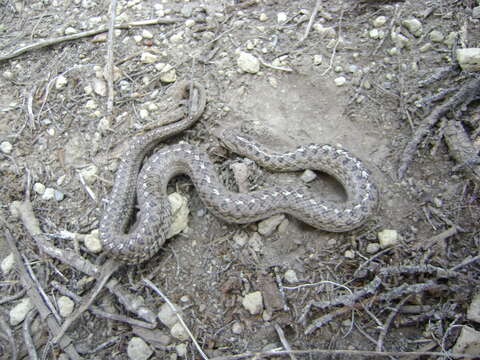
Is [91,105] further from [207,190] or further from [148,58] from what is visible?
[207,190]

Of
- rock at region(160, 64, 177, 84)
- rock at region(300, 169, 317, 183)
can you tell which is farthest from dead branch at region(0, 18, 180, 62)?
rock at region(300, 169, 317, 183)

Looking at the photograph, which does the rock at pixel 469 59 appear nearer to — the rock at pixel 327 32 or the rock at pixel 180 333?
the rock at pixel 327 32

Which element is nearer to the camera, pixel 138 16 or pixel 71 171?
pixel 71 171

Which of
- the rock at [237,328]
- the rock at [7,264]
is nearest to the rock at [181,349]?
the rock at [237,328]

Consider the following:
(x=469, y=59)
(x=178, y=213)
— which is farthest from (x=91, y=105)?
(x=469, y=59)

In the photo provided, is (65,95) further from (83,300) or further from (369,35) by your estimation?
(369,35)

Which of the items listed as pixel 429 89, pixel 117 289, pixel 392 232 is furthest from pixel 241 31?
pixel 117 289
